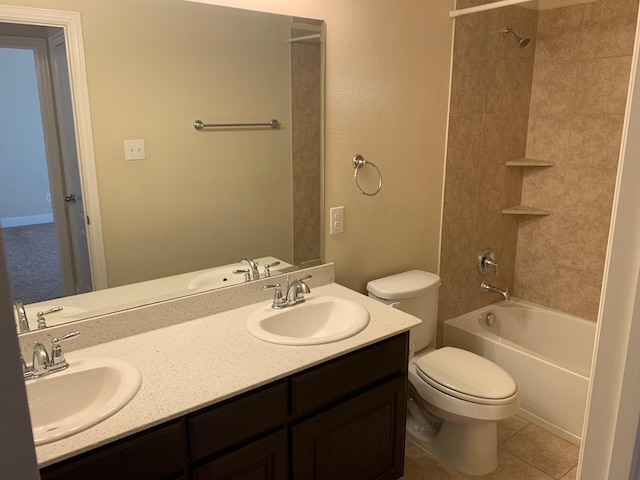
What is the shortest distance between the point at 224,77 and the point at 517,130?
1.95m

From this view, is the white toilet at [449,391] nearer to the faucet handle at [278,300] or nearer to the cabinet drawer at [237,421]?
the faucet handle at [278,300]

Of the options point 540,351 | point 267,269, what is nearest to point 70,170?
point 267,269

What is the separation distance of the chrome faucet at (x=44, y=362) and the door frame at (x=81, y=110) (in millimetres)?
279

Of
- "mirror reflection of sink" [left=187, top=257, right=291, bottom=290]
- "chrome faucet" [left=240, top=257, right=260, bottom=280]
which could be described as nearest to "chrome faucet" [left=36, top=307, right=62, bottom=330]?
"mirror reflection of sink" [left=187, top=257, right=291, bottom=290]

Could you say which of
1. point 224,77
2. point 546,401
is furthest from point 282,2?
point 546,401

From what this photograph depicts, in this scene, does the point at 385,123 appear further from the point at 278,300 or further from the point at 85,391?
the point at 85,391

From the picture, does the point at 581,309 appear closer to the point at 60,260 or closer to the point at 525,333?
the point at 525,333

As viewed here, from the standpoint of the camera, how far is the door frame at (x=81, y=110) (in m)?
1.53

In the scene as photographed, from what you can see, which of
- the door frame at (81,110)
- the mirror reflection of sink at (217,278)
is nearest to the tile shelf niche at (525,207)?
the mirror reflection of sink at (217,278)

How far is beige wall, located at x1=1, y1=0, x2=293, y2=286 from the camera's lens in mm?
1699

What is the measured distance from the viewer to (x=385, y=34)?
2322mm

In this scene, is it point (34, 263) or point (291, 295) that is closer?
point (34, 263)

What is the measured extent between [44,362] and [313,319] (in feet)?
3.14

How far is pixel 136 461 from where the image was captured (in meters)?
1.32
